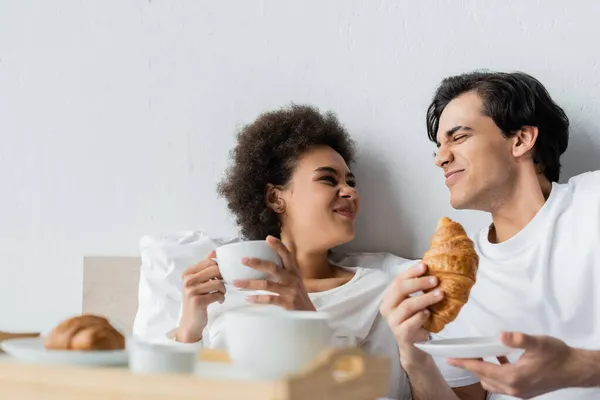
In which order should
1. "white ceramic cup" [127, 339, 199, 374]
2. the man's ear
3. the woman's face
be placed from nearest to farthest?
"white ceramic cup" [127, 339, 199, 374], the man's ear, the woman's face

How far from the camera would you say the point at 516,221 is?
Result: 1661mm

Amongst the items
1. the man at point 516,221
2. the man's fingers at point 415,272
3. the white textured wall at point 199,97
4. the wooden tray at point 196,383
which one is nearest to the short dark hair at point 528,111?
the man at point 516,221

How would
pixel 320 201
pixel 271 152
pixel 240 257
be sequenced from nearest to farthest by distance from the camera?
pixel 240 257
pixel 320 201
pixel 271 152

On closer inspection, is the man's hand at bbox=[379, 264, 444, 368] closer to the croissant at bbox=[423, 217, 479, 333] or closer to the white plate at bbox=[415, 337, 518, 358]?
the croissant at bbox=[423, 217, 479, 333]

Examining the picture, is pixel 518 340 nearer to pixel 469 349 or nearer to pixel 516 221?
pixel 469 349

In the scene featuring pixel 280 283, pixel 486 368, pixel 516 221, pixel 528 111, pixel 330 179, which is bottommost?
pixel 486 368

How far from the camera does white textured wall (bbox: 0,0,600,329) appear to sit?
1844 millimetres

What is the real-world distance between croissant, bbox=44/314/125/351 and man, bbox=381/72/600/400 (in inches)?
22.2

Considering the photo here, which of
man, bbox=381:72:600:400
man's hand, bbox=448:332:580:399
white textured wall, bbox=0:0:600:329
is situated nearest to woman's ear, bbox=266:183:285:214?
white textured wall, bbox=0:0:600:329

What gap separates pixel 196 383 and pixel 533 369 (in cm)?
62

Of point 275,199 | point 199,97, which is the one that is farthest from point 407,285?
point 199,97

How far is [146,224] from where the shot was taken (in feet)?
7.16

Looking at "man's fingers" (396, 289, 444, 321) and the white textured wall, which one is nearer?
"man's fingers" (396, 289, 444, 321)

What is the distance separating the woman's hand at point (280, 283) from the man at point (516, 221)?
9.2 inches
